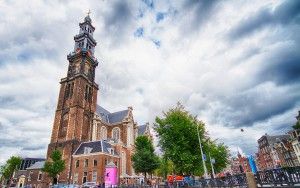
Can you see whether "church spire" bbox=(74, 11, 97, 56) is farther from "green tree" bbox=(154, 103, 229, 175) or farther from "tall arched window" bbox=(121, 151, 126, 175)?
"green tree" bbox=(154, 103, 229, 175)

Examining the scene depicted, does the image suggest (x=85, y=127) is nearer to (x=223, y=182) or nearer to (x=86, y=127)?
(x=86, y=127)

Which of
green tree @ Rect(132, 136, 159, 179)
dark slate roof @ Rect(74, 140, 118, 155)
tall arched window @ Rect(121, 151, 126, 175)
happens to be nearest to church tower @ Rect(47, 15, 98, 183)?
dark slate roof @ Rect(74, 140, 118, 155)

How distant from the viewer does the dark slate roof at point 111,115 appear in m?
64.9

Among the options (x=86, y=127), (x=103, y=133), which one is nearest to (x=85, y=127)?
(x=86, y=127)

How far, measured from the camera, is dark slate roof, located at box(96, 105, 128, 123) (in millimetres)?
64875

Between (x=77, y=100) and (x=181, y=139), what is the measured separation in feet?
106

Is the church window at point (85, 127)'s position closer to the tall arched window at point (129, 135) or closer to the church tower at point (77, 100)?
the church tower at point (77, 100)

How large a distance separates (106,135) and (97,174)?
1973 centimetres

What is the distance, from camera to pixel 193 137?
3366 centimetres

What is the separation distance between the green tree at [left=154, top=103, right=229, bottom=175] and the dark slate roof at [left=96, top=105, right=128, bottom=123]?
101ft

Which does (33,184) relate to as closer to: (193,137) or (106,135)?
(106,135)

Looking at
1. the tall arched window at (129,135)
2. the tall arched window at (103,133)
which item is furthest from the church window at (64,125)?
the tall arched window at (129,135)

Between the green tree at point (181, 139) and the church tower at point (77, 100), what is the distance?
24.6 metres

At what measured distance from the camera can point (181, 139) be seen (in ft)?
107
